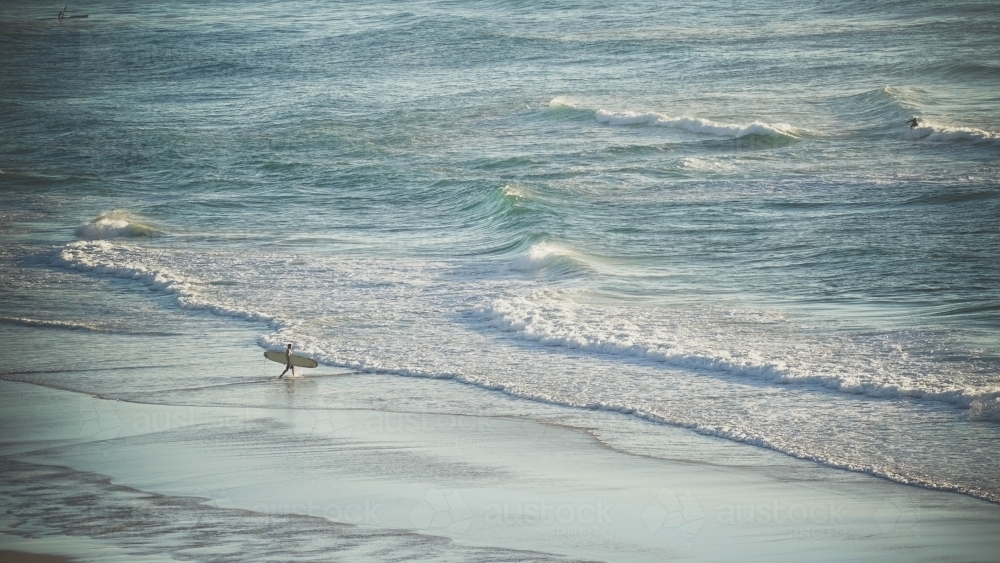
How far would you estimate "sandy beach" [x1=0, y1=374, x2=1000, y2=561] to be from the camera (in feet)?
24.1

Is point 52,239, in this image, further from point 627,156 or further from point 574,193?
point 627,156

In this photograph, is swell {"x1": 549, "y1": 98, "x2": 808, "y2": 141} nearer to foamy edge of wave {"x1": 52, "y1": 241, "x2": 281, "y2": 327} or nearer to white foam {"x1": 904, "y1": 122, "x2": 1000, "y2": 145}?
white foam {"x1": 904, "y1": 122, "x2": 1000, "y2": 145}

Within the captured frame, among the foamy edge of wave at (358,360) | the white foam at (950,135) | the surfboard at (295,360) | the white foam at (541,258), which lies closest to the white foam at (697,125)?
the white foam at (950,135)

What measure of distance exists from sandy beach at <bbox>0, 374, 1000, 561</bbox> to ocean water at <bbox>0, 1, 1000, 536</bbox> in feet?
2.47

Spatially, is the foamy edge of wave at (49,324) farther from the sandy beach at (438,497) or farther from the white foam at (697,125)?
the white foam at (697,125)

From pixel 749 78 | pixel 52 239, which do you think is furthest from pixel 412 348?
pixel 749 78

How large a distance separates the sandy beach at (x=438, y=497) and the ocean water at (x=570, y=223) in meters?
0.75

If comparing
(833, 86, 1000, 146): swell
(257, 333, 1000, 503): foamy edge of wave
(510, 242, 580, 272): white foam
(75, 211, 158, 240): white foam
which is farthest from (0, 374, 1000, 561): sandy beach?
(833, 86, 1000, 146): swell

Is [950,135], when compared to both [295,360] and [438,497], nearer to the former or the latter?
[295,360]

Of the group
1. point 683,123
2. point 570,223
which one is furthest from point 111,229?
point 683,123

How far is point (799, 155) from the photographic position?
22.5m

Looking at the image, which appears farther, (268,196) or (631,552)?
(268,196)

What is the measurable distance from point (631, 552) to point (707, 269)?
29.3 ft

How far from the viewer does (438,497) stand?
8266 millimetres
